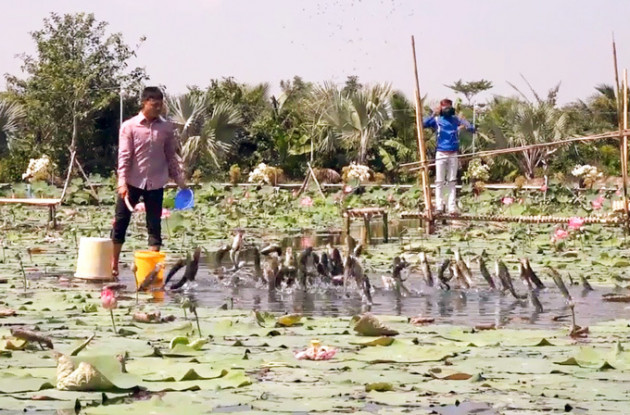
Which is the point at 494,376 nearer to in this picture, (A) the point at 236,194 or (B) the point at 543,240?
(B) the point at 543,240

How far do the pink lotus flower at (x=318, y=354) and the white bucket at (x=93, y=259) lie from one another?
172 inches

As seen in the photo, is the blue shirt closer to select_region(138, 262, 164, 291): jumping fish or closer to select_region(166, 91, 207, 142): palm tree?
select_region(138, 262, 164, 291): jumping fish

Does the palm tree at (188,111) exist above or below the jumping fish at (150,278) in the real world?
above

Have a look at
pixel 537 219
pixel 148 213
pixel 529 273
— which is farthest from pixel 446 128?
pixel 529 273

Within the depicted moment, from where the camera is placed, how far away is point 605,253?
11.6 meters

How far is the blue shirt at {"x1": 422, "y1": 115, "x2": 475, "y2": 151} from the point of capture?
16.6m

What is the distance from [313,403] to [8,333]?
7.61 ft

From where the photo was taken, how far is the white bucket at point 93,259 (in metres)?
9.79

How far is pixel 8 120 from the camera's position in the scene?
33.2 metres

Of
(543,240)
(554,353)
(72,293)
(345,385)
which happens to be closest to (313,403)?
(345,385)

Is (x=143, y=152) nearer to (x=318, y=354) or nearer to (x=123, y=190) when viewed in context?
(x=123, y=190)

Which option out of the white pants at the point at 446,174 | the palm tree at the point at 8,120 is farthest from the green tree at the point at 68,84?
the white pants at the point at 446,174

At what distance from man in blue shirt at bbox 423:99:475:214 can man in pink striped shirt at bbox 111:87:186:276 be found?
6838 mm

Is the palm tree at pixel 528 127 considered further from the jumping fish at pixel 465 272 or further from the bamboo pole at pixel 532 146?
the jumping fish at pixel 465 272
